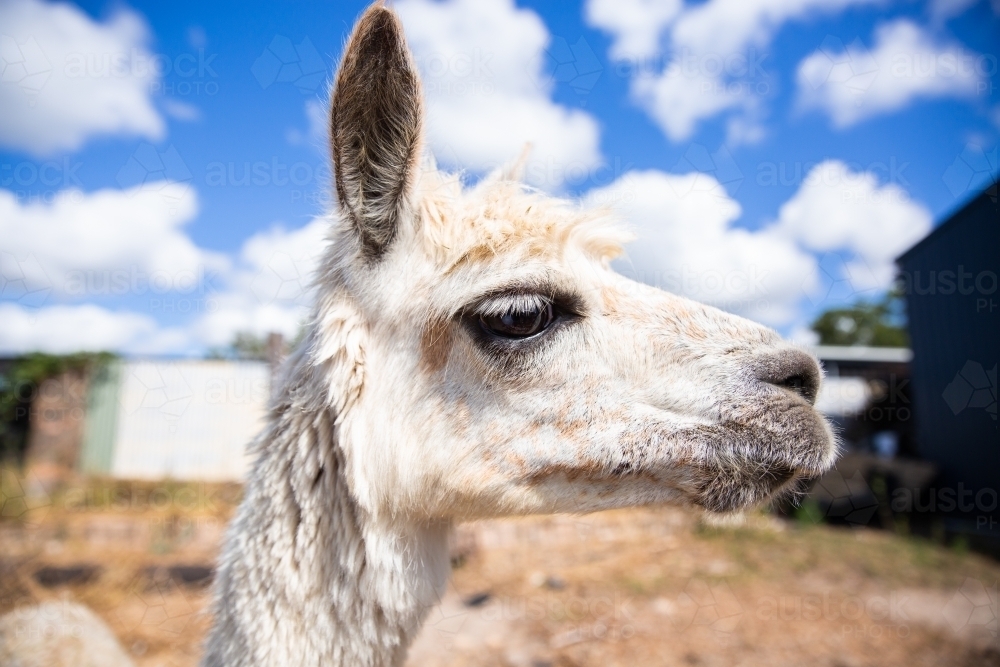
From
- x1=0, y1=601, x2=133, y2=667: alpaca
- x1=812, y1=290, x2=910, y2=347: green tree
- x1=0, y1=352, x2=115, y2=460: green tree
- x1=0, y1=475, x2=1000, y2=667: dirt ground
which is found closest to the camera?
x1=0, y1=601, x2=133, y2=667: alpaca

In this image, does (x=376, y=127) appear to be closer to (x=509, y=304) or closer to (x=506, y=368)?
(x=509, y=304)

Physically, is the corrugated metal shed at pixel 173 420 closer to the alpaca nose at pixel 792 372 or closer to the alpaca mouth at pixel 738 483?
the alpaca mouth at pixel 738 483

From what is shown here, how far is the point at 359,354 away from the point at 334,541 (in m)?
0.60

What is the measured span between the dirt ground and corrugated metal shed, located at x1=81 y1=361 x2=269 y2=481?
13.7 feet

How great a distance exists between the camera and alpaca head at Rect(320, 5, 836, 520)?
158cm

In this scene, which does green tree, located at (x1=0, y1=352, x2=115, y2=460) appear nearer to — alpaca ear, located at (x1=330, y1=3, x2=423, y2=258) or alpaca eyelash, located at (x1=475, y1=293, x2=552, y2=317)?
alpaca ear, located at (x1=330, y1=3, x2=423, y2=258)

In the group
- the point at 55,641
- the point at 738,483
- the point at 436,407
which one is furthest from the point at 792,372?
the point at 55,641

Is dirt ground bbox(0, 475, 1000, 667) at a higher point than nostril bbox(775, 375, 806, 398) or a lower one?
lower

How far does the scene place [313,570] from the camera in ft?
5.18

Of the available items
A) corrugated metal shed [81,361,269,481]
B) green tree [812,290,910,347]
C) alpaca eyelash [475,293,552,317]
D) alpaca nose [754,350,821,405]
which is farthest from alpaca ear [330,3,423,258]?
green tree [812,290,910,347]

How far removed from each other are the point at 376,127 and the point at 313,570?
1.44 meters

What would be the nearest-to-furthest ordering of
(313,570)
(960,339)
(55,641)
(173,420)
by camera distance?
(313,570) → (55,641) → (960,339) → (173,420)

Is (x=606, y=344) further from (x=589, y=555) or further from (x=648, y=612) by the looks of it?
(x=589, y=555)

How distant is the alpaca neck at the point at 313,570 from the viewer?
1523mm
